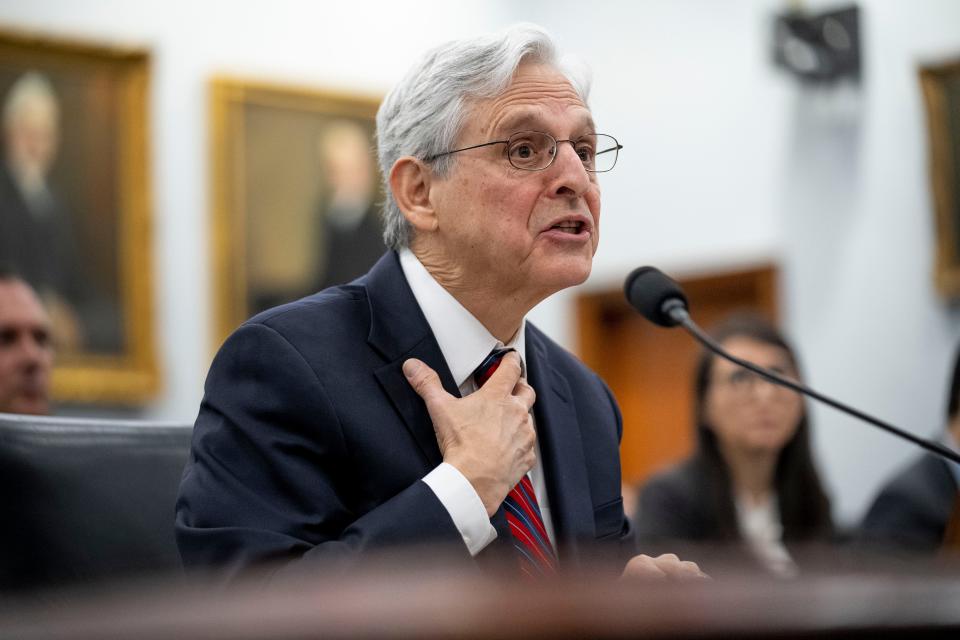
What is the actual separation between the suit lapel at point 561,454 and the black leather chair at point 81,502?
24.1 inches

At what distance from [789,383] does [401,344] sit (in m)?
0.61

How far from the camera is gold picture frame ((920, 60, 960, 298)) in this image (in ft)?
18.5

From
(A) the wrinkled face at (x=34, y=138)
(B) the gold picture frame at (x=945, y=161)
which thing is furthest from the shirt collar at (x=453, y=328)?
(A) the wrinkled face at (x=34, y=138)

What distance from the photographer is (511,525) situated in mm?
1931

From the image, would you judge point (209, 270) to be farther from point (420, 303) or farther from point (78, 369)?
point (420, 303)

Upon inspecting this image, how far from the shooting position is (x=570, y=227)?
2.20 m

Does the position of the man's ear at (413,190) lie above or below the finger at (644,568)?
above

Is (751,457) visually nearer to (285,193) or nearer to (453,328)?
(453,328)

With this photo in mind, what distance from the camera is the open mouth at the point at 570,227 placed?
2.18 metres

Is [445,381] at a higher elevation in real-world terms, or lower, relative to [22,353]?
higher

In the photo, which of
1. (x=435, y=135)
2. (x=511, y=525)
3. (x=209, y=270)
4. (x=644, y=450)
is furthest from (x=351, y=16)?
(x=511, y=525)

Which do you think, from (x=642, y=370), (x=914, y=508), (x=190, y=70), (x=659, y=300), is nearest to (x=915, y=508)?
(x=914, y=508)

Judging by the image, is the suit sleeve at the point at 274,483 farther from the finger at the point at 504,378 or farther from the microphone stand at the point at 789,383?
the microphone stand at the point at 789,383

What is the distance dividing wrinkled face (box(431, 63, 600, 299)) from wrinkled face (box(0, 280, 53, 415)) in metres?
1.98
